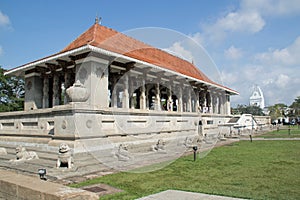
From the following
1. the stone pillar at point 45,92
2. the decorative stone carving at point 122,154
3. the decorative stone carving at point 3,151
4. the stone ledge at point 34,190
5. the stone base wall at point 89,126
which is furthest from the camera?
the stone pillar at point 45,92

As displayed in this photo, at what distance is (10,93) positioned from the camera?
105ft

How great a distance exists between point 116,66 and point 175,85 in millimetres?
7161

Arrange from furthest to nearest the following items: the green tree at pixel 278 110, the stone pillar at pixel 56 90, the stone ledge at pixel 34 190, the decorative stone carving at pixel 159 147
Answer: the green tree at pixel 278 110, the stone pillar at pixel 56 90, the decorative stone carving at pixel 159 147, the stone ledge at pixel 34 190

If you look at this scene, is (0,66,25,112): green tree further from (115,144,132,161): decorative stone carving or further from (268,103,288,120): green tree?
(268,103,288,120): green tree

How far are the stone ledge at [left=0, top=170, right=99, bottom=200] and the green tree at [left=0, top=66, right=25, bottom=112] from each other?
29.5 m

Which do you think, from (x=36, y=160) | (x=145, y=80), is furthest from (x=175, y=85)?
(x=36, y=160)

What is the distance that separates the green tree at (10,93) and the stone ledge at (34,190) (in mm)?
29465

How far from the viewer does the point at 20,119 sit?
12555 millimetres

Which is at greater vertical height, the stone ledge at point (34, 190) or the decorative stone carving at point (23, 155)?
the stone ledge at point (34, 190)

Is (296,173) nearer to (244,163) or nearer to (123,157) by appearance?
(244,163)

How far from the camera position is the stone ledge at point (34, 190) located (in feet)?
11.7

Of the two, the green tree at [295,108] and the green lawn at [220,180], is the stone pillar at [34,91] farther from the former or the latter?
the green tree at [295,108]

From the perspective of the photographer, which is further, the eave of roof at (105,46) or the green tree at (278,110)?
the green tree at (278,110)

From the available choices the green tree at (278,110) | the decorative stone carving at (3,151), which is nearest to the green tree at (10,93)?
the decorative stone carving at (3,151)
